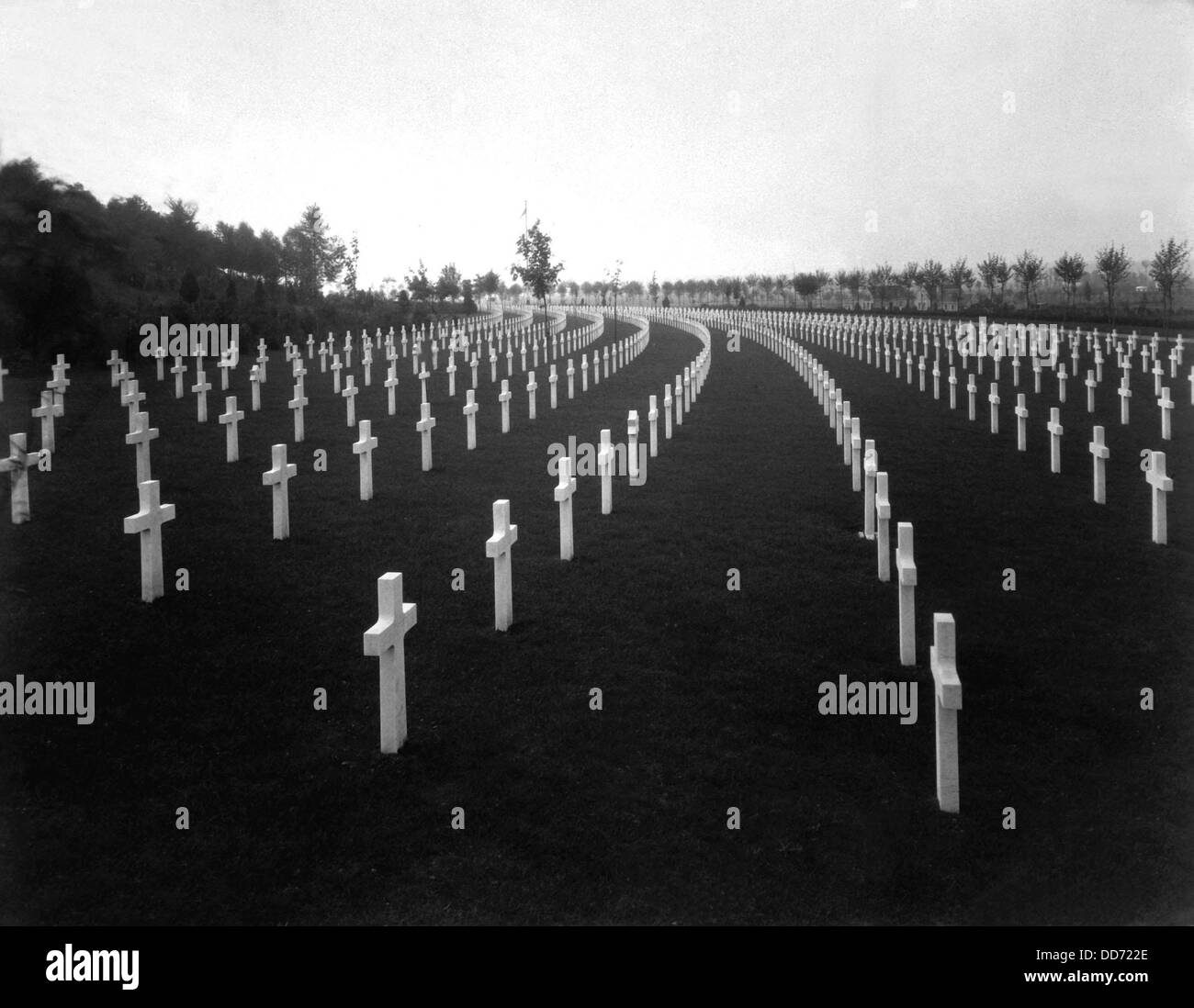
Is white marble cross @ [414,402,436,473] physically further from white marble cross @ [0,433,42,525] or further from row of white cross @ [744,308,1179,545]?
row of white cross @ [744,308,1179,545]

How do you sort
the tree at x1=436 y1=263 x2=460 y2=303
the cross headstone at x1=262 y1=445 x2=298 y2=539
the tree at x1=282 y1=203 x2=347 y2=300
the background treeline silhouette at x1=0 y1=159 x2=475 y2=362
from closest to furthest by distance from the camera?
the cross headstone at x1=262 y1=445 x2=298 y2=539 → the background treeline silhouette at x1=0 y1=159 x2=475 y2=362 → the tree at x1=282 y1=203 x2=347 y2=300 → the tree at x1=436 y1=263 x2=460 y2=303

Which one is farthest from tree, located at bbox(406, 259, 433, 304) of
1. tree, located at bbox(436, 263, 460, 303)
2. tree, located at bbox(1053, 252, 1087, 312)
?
tree, located at bbox(1053, 252, 1087, 312)

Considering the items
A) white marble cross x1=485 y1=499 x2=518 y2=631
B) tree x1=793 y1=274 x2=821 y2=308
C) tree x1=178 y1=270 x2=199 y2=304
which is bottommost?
white marble cross x1=485 y1=499 x2=518 y2=631

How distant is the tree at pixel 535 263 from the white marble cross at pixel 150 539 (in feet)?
166

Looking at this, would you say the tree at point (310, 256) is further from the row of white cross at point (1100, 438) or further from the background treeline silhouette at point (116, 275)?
the row of white cross at point (1100, 438)

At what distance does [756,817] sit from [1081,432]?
53.3 feet

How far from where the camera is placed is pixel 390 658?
606 cm

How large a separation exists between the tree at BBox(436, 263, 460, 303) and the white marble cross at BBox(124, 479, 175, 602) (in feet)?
197

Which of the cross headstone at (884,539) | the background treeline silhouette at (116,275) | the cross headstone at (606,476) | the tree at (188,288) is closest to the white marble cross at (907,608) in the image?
the cross headstone at (884,539)

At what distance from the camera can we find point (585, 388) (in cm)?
2750

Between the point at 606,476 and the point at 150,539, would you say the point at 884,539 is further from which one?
the point at 150,539

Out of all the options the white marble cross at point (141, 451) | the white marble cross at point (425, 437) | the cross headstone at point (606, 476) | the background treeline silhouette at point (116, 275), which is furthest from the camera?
the background treeline silhouette at point (116, 275)

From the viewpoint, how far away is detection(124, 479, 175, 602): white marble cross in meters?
8.20

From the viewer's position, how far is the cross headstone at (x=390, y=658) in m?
5.98
